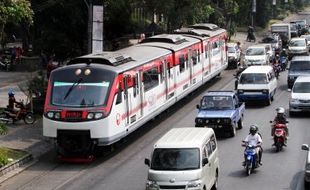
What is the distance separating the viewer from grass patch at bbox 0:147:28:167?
2282 cm

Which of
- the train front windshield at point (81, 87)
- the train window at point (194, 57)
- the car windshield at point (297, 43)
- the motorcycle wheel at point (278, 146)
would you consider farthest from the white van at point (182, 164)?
the car windshield at point (297, 43)

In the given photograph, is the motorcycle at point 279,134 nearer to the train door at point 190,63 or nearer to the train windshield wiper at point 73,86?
the train windshield wiper at point 73,86

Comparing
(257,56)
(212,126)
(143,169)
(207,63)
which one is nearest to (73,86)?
(143,169)

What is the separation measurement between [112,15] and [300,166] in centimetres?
2301

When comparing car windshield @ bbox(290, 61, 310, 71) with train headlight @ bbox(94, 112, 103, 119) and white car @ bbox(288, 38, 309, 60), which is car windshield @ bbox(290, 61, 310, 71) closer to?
white car @ bbox(288, 38, 309, 60)

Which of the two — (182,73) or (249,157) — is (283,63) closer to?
(182,73)

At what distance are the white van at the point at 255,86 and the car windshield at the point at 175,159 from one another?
17655 mm

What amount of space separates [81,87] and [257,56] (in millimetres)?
26483

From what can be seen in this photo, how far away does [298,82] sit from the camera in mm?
33344

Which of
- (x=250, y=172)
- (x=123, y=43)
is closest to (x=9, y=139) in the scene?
(x=250, y=172)

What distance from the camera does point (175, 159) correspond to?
59.1 ft

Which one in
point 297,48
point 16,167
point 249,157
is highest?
point 297,48

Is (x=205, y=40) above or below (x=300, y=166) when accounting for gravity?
above

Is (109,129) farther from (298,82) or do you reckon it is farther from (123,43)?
(123,43)
